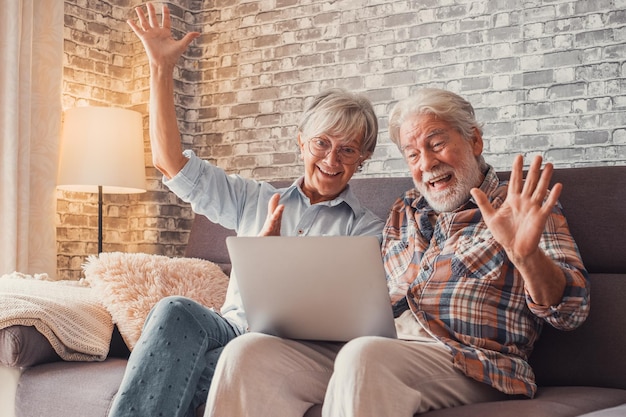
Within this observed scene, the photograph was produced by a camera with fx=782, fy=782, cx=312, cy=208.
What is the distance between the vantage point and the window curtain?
10.7 ft

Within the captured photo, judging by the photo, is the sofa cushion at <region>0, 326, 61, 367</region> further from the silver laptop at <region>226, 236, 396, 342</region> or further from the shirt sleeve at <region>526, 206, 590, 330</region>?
the shirt sleeve at <region>526, 206, 590, 330</region>

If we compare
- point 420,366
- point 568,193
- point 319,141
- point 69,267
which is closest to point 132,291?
point 319,141

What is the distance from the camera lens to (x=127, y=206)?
3936mm

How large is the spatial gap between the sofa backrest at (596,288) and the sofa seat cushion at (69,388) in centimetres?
107

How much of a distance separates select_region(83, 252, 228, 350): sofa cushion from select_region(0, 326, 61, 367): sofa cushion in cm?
22

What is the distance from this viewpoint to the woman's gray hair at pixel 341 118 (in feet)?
7.33

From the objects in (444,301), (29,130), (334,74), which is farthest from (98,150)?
(444,301)

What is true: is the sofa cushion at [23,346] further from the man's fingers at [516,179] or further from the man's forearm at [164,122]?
the man's fingers at [516,179]

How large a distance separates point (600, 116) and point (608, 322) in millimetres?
1279

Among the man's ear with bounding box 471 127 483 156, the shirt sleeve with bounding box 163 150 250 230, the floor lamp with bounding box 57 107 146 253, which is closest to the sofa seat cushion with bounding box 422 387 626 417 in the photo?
the man's ear with bounding box 471 127 483 156

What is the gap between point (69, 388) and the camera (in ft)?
6.59

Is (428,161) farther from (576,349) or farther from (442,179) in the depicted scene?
(576,349)

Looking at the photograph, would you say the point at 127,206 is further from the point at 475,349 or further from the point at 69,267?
the point at 475,349

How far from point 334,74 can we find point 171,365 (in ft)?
7.03
